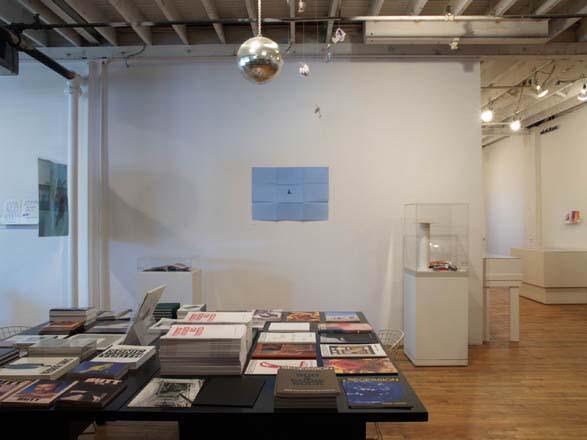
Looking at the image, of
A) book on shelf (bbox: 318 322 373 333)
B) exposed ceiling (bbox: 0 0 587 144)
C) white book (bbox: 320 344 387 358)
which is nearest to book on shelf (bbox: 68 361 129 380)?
white book (bbox: 320 344 387 358)

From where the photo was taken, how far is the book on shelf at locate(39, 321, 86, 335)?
2.32m

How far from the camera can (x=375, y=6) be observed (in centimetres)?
392

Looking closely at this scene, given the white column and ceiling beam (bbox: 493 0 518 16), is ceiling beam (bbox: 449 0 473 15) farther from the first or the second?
the white column

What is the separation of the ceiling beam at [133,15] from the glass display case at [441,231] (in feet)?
12.7

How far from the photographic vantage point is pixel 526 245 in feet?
28.1

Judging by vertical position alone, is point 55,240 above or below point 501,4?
below

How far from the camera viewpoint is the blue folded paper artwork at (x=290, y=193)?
15.0 feet

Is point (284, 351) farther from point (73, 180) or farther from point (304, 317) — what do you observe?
point (73, 180)

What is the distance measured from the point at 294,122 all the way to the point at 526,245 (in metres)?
7.08

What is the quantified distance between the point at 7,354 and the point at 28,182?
3639 millimetres

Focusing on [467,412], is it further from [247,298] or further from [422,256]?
[247,298]

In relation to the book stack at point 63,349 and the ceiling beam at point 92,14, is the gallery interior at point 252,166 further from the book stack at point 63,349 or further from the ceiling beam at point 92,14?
the book stack at point 63,349

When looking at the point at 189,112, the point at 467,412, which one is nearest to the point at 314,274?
the point at 467,412

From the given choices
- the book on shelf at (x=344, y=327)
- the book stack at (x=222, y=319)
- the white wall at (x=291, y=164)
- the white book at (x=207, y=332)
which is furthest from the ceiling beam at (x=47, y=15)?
the book on shelf at (x=344, y=327)
